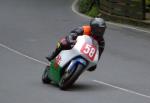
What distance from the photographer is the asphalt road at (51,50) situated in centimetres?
1373

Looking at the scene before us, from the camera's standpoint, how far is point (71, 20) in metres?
32.4

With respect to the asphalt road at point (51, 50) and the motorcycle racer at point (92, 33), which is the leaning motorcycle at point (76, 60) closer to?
the motorcycle racer at point (92, 33)

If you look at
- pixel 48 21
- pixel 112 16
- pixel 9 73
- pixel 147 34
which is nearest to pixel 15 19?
pixel 48 21

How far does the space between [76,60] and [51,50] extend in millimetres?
8765

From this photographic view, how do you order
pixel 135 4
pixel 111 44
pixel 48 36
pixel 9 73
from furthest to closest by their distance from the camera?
pixel 135 4 < pixel 48 36 < pixel 111 44 < pixel 9 73

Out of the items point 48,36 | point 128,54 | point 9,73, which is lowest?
point 48,36

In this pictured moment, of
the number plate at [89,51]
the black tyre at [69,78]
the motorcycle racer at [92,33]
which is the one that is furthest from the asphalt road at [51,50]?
the motorcycle racer at [92,33]

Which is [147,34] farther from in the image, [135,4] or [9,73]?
[9,73]

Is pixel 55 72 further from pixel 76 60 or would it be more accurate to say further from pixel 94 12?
pixel 94 12

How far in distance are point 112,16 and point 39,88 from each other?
17252 millimetres

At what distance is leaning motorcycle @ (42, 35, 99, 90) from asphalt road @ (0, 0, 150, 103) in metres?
0.28

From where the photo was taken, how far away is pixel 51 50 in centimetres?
2286

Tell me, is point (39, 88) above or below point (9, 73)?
above

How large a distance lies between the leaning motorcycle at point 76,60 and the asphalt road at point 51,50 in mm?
281
